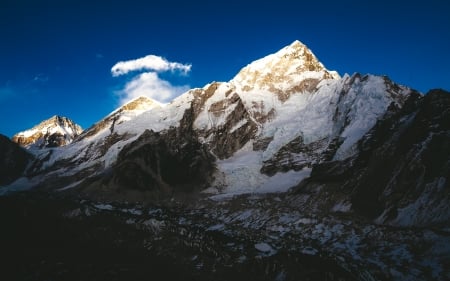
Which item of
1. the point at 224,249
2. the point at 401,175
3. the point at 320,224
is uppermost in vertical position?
the point at 401,175

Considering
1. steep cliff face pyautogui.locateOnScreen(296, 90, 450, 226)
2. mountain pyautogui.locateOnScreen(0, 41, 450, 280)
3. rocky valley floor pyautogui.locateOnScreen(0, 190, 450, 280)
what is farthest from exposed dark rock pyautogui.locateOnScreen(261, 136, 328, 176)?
rocky valley floor pyautogui.locateOnScreen(0, 190, 450, 280)

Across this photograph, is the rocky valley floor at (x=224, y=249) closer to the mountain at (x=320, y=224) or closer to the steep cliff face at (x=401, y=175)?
the mountain at (x=320, y=224)

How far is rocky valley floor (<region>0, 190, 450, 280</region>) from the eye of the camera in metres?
57.3

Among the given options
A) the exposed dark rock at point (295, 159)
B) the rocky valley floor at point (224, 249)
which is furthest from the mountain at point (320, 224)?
the exposed dark rock at point (295, 159)

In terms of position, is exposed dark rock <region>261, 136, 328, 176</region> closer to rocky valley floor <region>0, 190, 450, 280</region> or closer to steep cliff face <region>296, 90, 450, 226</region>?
steep cliff face <region>296, 90, 450, 226</region>

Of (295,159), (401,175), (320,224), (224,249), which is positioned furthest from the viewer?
(295,159)

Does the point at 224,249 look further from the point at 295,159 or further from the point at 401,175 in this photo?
the point at 295,159

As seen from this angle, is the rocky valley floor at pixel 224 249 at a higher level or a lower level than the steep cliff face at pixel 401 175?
lower

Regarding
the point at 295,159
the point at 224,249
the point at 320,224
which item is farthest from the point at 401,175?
the point at 295,159

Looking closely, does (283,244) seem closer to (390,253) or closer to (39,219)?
(390,253)

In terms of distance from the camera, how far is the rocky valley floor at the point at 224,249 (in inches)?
2258

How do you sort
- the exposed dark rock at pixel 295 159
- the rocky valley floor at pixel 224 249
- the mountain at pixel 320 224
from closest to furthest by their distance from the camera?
1. the rocky valley floor at pixel 224 249
2. the mountain at pixel 320 224
3. the exposed dark rock at pixel 295 159

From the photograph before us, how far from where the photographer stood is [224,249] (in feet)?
246

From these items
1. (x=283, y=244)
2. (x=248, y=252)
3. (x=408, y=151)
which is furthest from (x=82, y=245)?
(x=408, y=151)
